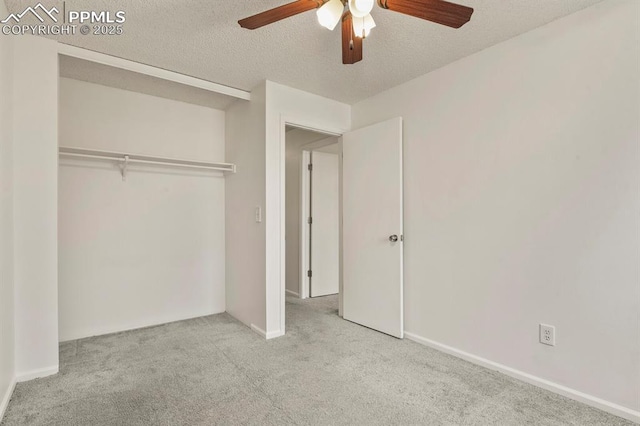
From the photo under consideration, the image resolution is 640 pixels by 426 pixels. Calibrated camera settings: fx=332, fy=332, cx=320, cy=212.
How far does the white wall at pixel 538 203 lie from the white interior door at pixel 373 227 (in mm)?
169

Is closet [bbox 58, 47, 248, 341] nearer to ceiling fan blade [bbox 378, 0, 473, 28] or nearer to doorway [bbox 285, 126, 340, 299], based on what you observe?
doorway [bbox 285, 126, 340, 299]

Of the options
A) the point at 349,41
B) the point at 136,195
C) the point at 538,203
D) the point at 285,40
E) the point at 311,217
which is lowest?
the point at 311,217

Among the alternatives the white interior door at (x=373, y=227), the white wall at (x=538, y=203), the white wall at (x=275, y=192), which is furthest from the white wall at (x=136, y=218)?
the white wall at (x=538, y=203)

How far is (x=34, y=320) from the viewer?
88.7 inches

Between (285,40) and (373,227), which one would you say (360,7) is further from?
(373,227)

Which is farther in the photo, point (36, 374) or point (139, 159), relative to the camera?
point (139, 159)

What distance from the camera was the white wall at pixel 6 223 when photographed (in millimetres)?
1877

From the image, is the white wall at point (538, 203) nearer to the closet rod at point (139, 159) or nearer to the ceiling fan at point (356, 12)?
the ceiling fan at point (356, 12)

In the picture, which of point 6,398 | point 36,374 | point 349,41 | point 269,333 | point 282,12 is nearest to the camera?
point 282,12

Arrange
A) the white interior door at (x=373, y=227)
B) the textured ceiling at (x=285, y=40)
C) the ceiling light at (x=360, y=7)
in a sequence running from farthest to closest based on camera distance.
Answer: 1. the white interior door at (x=373, y=227)
2. the textured ceiling at (x=285, y=40)
3. the ceiling light at (x=360, y=7)

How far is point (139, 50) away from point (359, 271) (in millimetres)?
2673

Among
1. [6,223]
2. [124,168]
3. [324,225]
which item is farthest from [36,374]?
[324,225]

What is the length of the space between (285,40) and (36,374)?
2.84 meters

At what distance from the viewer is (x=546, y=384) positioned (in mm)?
2100
